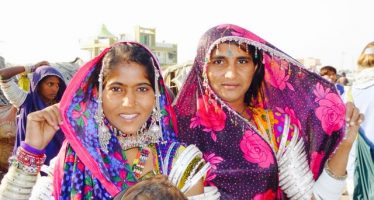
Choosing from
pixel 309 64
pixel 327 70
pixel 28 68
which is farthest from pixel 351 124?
pixel 327 70

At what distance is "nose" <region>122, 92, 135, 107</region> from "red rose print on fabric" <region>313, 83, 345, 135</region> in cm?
101

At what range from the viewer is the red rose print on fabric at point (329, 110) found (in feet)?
7.29

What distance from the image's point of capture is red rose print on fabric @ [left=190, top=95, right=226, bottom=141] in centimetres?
222

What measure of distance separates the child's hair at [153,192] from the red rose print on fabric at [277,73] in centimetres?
135

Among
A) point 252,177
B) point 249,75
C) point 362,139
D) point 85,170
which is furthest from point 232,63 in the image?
point 362,139

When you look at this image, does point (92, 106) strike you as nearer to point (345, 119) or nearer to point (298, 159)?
point (298, 159)

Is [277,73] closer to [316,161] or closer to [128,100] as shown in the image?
[316,161]

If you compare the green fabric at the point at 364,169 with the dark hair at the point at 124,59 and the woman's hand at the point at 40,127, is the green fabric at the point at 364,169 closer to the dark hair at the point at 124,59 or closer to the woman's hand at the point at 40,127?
the dark hair at the point at 124,59

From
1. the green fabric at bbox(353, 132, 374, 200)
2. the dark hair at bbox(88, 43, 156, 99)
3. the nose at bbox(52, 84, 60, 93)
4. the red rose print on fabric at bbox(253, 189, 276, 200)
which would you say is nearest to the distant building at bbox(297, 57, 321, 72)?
the red rose print on fabric at bbox(253, 189, 276, 200)

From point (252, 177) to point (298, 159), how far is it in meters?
0.26

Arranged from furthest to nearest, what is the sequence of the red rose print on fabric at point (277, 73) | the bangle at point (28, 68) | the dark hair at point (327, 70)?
the dark hair at point (327, 70) → the bangle at point (28, 68) → the red rose print on fabric at point (277, 73)

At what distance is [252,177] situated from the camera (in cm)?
216

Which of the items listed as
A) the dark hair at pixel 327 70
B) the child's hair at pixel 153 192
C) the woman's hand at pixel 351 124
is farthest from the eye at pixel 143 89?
the dark hair at pixel 327 70

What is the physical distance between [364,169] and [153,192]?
3.24 m
